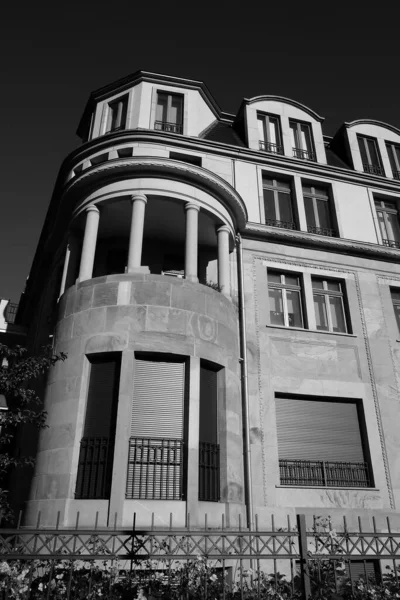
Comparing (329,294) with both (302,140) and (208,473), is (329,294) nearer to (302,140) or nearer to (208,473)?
(302,140)

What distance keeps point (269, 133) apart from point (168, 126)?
14.9 feet

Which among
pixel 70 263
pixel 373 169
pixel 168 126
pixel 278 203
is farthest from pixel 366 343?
pixel 168 126

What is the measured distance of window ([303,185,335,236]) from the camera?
1969 cm

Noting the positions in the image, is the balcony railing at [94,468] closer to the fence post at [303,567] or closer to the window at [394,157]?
the fence post at [303,567]

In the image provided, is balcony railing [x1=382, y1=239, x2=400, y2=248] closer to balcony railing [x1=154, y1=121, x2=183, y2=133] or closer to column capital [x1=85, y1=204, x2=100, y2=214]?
balcony railing [x1=154, y1=121, x2=183, y2=133]

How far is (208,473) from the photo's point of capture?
1288 cm

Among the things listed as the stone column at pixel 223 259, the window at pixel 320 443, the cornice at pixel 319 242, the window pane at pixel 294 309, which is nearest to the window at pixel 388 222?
the cornice at pixel 319 242

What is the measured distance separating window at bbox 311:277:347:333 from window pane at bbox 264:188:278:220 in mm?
2996

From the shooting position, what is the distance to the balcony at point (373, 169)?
2212 cm

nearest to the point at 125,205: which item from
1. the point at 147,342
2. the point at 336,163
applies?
the point at 147,342

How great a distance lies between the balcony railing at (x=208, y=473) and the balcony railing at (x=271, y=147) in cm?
1292

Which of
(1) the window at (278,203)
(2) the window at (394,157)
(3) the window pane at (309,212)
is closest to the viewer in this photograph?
(1) the window at (278,203)

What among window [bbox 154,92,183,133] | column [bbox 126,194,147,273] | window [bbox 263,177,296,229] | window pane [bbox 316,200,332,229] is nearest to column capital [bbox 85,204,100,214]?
column [bbox 126,194,147,273]

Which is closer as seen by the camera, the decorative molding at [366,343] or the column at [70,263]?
the decorative molding at [366,343]
